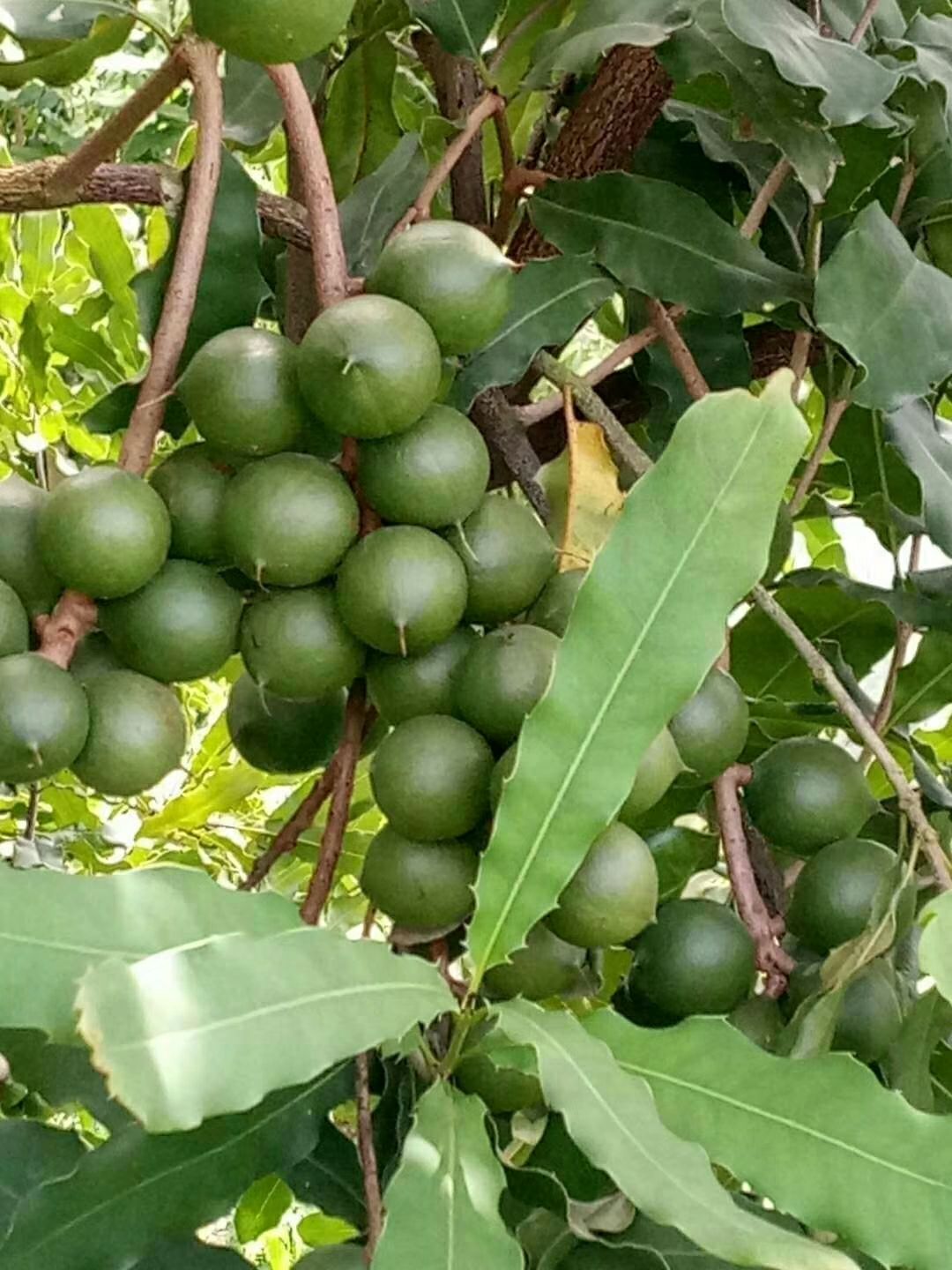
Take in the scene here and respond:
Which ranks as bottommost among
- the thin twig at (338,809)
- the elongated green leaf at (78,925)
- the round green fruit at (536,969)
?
the round green fruit at (536,969)

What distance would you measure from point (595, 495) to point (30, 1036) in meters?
0.43

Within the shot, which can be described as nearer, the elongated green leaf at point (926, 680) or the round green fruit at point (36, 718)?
the round green fruit at point (36, 718)

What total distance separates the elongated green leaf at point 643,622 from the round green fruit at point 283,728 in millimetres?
243

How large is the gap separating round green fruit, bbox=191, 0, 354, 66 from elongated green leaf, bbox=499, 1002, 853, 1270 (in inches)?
18.2

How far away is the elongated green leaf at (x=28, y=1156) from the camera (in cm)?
70

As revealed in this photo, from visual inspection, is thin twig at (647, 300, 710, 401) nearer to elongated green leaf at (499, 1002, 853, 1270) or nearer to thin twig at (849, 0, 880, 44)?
thin twig at (849, 0, 880, 44)

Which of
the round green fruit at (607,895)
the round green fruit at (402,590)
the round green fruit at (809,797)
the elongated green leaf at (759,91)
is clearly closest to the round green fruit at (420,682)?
the round green fruit at (402,590)

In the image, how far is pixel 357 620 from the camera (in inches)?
28.1

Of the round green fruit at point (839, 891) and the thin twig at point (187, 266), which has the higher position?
the thin twig at point (187, 266)

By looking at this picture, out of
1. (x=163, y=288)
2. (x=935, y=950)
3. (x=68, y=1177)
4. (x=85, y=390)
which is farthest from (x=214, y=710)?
(x=935, y=950)

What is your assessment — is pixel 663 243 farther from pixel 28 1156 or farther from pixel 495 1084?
pixel 28 1156

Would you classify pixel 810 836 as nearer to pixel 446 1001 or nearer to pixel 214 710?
pixel 446 1001

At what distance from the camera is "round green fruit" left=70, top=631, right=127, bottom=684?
738 mm

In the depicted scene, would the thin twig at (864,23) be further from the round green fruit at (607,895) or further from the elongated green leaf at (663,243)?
the round green fruit at (607,895)
